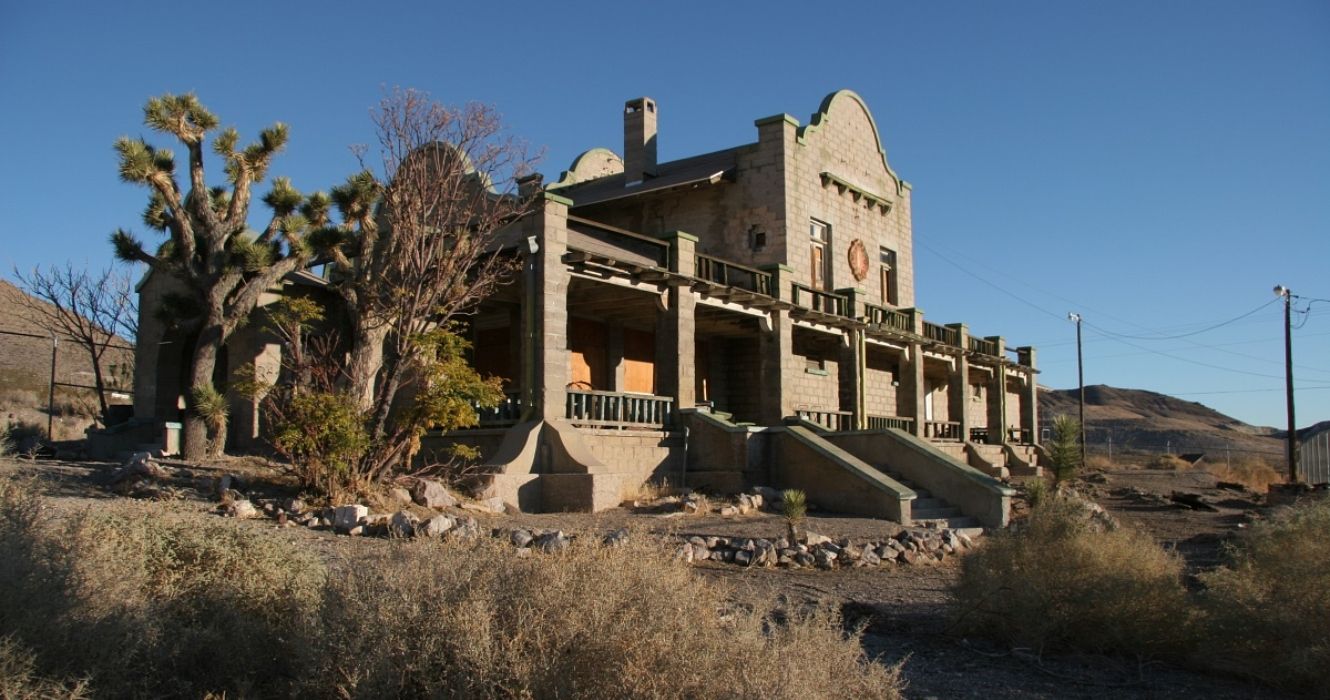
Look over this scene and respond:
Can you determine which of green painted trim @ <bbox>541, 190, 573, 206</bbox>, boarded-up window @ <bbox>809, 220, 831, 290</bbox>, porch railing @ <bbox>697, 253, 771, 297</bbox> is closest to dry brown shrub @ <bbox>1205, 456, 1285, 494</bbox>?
boarded-up window @ <bbox>809, 220, 831, 290</bbox>

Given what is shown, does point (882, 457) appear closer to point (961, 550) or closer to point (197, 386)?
point (961, 550)

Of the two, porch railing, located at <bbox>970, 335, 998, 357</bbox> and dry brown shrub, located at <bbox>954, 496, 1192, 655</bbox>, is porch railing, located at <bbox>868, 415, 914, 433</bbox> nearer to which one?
porch railing, located at <bbox>970, 335, 998, 357</bbox>

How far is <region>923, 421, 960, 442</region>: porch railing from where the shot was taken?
3100cm

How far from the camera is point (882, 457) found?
71.6 feet

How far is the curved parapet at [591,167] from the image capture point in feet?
109

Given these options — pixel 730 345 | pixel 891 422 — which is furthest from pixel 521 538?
pixel 891 422

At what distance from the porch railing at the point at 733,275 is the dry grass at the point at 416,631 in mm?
16897

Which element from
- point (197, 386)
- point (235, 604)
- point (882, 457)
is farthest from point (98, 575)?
point (882, 457)

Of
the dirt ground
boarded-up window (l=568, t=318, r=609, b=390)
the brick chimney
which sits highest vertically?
the brick chimney

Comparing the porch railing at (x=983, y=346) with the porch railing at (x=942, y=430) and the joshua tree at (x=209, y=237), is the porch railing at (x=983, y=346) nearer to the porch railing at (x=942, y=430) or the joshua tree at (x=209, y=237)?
the porch railing at (x=942, y=430)

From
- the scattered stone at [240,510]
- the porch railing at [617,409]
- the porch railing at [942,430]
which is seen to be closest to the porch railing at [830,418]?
the porch railing at [942,430]

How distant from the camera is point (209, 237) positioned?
19062 millimetres

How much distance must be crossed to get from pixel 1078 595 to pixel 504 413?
12.5 m

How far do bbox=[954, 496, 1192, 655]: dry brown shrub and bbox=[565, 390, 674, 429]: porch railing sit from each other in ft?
35.3
